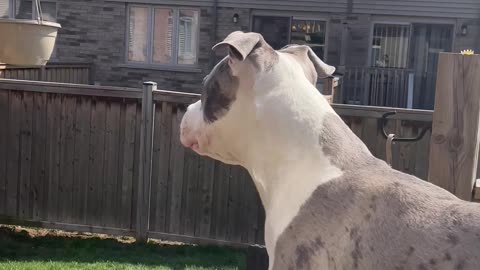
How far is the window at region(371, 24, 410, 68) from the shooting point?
626 inches

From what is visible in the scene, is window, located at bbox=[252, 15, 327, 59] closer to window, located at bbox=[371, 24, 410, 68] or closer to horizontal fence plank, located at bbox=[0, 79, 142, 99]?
window, located at bbox=[371, 24, 410, 68]

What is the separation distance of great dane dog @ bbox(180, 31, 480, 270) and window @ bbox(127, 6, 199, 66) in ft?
46.4

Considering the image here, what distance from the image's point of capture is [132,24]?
16641 mm

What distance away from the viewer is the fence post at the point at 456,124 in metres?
3.07

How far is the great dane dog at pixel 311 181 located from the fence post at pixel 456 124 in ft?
2.81

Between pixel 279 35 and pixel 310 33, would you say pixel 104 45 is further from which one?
pixel 310 33

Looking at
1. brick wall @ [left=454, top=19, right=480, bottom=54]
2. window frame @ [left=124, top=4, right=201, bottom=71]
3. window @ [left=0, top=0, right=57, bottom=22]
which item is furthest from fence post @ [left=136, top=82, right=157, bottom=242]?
window @ [left=0, top=0, right=57, bottom=22]

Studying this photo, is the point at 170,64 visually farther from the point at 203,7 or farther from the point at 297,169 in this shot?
the point at 297,169

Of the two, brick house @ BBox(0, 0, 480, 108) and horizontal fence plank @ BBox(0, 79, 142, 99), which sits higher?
brick house @ BBox(0, 0, 480, 108)

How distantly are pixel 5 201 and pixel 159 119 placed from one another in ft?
7.16

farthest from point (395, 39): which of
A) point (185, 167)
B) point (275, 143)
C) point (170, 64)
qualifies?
point (275, 143)

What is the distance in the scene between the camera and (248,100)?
2.30 metres

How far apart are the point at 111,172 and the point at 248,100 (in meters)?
5.69

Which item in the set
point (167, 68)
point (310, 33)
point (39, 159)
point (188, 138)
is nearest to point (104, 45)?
point (167, 68)
